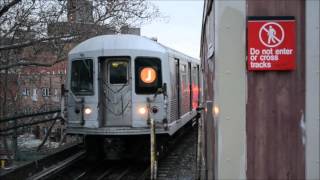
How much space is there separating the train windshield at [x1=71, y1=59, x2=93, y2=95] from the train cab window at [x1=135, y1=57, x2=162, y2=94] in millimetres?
1155

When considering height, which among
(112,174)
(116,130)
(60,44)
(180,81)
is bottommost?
(112,174)

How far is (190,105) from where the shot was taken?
18938mm

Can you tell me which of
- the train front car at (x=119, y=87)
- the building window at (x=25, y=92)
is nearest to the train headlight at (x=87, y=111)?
the train front car at (x=119, y=87)

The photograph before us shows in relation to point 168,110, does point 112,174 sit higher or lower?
lower

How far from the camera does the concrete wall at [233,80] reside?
186 inches

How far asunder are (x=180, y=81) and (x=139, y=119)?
3188mm

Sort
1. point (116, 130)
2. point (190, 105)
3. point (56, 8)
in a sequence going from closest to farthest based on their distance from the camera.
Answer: point (116, 130), point (190, 105), point (56, 8)

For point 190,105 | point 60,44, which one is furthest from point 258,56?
point 60,44

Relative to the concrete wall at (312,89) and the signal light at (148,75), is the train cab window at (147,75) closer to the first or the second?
the signal light at (148,75)

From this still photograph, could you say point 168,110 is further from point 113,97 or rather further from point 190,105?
point 190,105

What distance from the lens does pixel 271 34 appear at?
470cm

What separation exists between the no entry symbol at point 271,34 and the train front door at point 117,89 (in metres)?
8.24

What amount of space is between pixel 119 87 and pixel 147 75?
29.2 inches

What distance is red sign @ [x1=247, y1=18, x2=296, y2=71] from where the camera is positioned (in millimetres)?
4672
